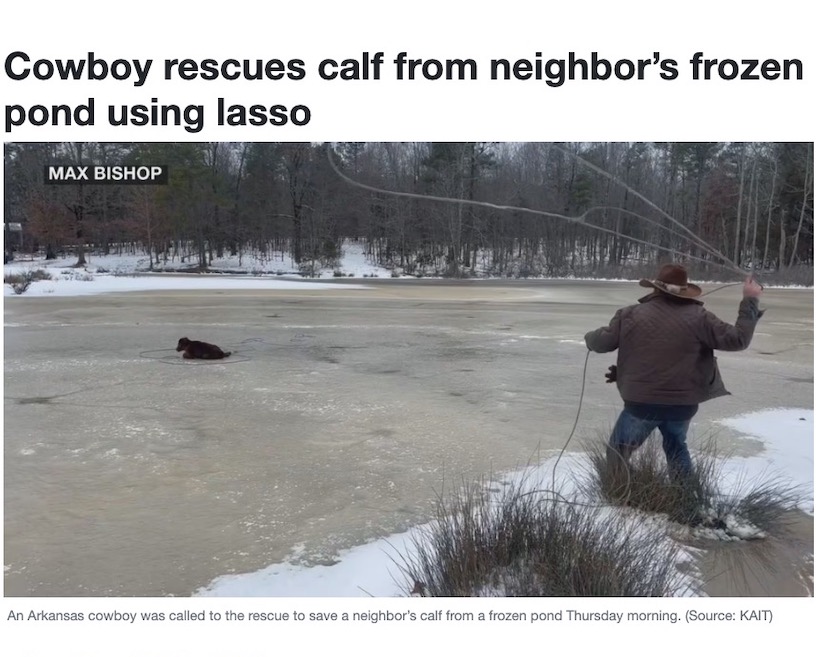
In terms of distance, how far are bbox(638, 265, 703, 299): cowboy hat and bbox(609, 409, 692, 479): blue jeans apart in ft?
2.36

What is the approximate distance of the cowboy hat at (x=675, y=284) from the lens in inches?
133

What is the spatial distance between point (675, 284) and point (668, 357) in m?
0.42

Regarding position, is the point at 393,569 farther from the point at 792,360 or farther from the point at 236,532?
the point at 792,360

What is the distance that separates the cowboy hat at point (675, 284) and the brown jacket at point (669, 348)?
2.2 inches

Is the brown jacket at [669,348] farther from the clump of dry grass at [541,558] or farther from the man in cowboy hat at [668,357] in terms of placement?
the clump of dry grass at [541,558]

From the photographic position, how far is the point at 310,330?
40.4ft

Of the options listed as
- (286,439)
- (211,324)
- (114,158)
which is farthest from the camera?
(211,324)

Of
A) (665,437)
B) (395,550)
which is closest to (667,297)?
(665,437)

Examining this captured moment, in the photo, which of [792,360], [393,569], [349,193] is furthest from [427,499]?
[349,193]

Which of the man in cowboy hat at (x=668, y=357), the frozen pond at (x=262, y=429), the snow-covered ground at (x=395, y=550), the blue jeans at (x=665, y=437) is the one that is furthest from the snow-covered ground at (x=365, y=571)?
the man in cowboy hat at (x=668, y=357)

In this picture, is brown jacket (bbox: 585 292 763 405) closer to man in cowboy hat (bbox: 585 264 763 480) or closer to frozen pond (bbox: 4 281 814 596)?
man in cowboy hat (bbox: 585 264 763 480)
